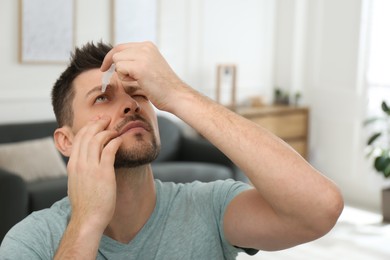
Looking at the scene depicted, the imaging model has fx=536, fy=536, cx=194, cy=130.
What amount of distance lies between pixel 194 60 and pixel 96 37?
1011 millimetres

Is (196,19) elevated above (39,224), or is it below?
above

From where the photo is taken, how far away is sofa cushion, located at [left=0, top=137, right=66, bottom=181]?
11.1 ft

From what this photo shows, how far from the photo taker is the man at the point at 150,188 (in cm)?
108

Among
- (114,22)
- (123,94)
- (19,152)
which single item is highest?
(114,22)

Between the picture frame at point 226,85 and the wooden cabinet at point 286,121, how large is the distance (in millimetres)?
181

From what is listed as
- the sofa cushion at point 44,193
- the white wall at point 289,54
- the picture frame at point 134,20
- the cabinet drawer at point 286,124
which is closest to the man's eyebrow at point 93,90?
the sofa cushion at point 44,193

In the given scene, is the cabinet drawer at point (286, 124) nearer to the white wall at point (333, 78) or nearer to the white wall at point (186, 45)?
the white wall at point (333, 78)

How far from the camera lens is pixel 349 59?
4922 mm

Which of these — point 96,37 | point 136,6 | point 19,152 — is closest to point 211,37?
point 136,6

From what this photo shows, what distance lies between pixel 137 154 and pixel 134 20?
3.29 metres

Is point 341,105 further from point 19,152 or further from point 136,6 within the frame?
point 19,152

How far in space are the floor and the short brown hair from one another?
2.18 meters

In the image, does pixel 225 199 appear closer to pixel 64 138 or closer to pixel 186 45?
pixel 64 138

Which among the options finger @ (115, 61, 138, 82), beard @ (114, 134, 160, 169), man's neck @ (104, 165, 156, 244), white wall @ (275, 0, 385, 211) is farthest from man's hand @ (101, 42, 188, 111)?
white wall @ (275, 0, 385, 211)
